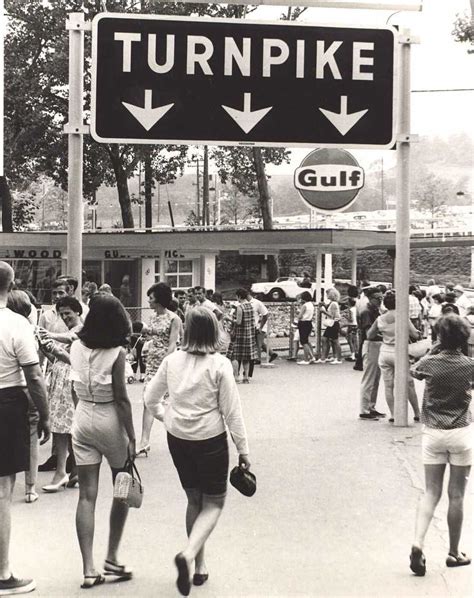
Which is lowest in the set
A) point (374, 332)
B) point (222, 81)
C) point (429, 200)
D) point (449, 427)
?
point (449, 427)

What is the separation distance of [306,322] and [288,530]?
41.0 feet

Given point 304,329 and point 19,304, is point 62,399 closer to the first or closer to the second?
point 19,304

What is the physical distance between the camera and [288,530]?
20.0 feet

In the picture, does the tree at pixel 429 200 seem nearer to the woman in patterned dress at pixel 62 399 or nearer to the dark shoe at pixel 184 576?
the woman in patterned dress at pixel 62 399

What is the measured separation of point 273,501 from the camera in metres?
6.95

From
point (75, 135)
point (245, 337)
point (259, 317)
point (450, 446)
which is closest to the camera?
point (450, 446)

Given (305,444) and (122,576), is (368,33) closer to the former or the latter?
(305,444)

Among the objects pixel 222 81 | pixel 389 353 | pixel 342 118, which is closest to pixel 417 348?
pixel 389 353

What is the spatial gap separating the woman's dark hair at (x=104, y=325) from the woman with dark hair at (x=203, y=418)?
411 mm

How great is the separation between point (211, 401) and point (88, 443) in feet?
2.53

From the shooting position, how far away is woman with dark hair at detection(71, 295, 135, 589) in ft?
16.4

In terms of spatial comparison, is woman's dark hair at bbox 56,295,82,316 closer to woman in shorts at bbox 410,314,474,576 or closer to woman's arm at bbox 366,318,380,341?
woman in shorts at bbox 410,314,474,576

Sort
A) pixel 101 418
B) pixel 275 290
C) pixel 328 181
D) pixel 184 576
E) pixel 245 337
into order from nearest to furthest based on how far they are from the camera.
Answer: pixel 184 576
pixel 101 418
pixel 328 181
pixel 245 337
pixel 275 290

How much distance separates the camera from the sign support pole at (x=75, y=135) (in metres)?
9.12
